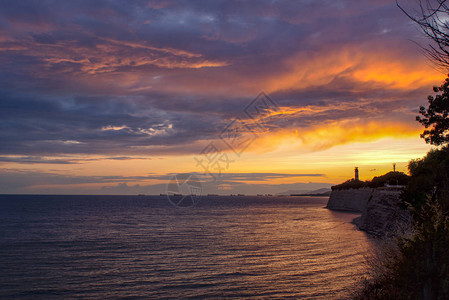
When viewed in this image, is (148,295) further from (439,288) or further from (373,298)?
(439,288)

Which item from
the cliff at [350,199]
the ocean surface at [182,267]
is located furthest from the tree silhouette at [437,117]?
the cliff at [350,199]

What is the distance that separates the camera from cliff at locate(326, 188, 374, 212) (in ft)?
320

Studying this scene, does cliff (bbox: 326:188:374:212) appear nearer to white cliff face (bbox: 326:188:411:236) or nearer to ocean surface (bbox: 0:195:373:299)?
white cliff face (bbox: 326:188:411:236)

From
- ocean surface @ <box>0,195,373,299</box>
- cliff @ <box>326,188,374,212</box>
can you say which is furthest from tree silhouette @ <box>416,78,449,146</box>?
cliff @ <box>326,188,374,212</box>

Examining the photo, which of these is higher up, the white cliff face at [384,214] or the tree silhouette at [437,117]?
the tree silhouette at [437,117]

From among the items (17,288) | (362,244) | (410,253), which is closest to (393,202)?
(362,244)

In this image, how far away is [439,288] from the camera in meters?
8.86

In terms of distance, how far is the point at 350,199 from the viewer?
112312 mm

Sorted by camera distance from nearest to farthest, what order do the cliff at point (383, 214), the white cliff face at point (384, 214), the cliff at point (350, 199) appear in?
the white cliff face at point (384, 214) → the cliff at point (383, 214) → the cliff at point (350, 199)

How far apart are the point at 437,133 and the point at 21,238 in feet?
154

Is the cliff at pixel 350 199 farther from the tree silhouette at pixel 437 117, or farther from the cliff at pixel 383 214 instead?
the tree silhouette at pixel 437 117

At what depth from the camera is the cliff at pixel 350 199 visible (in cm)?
9766

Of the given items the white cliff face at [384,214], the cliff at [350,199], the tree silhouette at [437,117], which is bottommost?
the cliff at [350,199]

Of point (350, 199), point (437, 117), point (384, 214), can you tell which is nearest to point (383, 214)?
point (384, 214)
